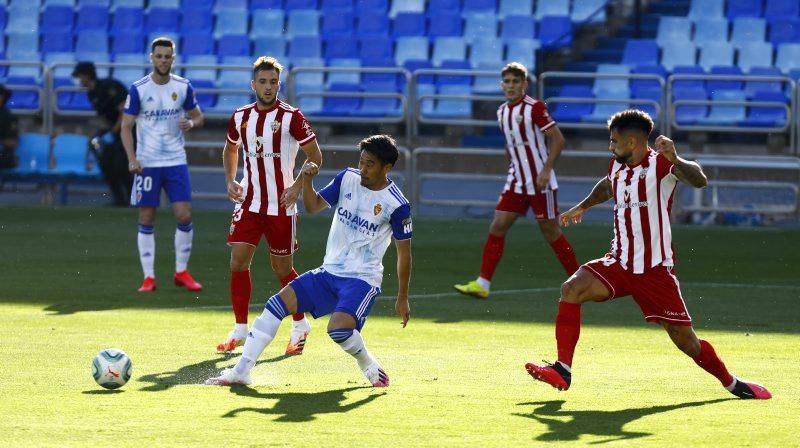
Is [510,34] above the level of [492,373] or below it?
above

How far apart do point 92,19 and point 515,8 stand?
7.67 meters

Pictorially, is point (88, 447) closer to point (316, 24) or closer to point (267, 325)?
point (267, 325)

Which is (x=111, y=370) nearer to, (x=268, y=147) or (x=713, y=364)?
(x=268, y=147)

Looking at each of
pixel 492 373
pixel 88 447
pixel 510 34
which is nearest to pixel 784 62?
pixel 510 34

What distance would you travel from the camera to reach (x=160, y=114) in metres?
12.7

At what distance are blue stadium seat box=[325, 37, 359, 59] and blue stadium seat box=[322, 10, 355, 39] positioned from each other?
1.10 feet

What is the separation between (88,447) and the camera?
6.36 meters

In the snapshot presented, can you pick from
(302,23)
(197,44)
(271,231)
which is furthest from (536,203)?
(197,44)

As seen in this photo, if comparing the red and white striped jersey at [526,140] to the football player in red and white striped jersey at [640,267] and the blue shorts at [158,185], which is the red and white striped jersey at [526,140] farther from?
the football player in red and white striped jersey at [640,267]

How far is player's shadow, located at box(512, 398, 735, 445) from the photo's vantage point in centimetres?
676

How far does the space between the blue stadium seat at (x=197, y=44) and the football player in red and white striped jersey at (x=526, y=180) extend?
13.6 meters

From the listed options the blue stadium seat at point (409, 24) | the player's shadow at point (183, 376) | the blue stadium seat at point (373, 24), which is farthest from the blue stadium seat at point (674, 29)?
the player's shadow at point (183, 376)

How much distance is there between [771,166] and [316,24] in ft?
29.9

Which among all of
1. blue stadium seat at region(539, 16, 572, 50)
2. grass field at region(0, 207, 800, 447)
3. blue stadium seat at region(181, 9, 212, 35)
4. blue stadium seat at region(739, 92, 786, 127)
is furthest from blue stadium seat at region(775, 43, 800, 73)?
blue stadium seat at region(181, 9, 212, 35)
